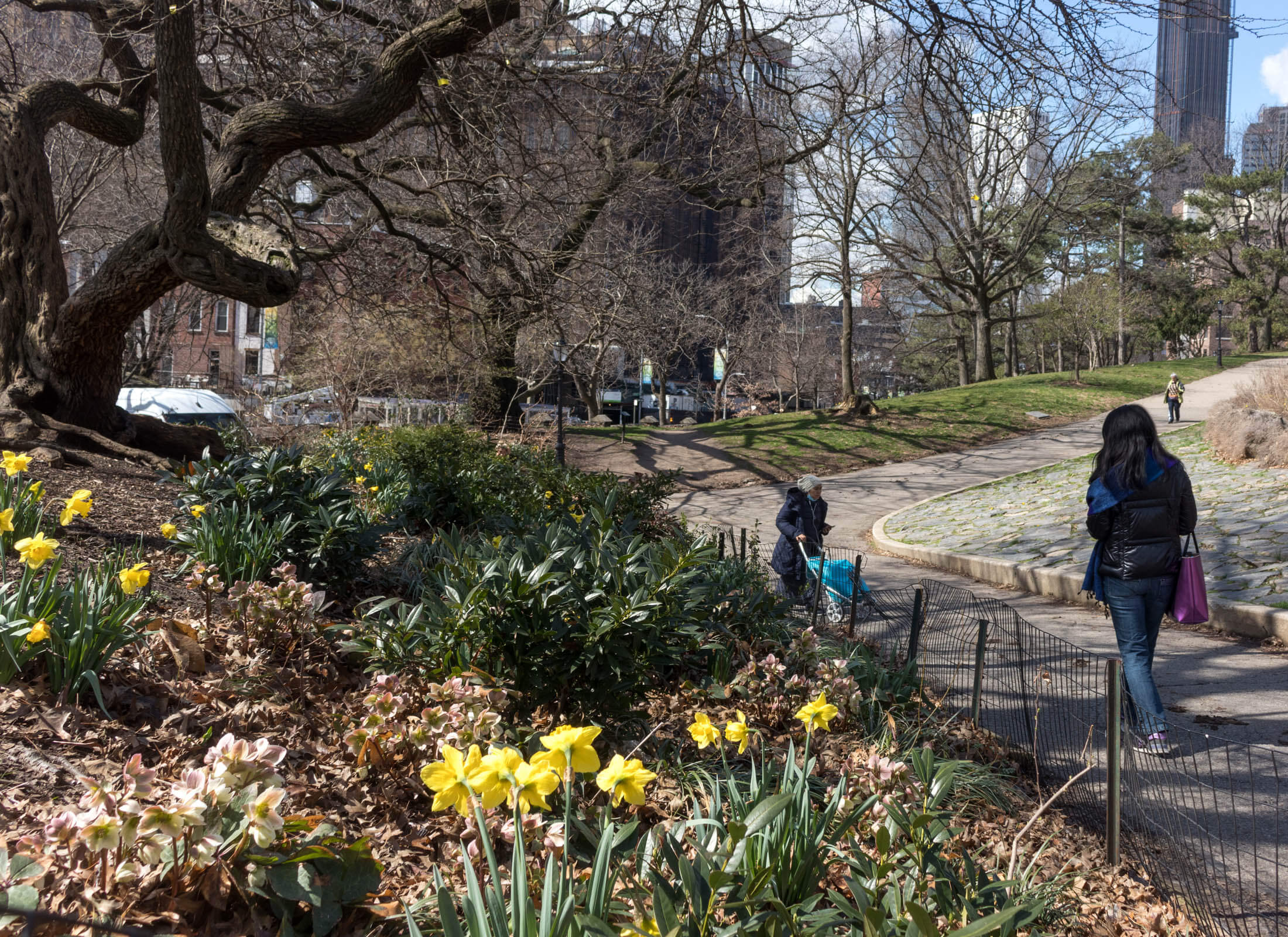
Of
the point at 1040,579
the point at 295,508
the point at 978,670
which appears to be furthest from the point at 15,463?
the point at 1040,579

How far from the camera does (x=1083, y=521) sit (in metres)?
12.3

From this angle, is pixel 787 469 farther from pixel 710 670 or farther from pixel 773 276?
pixel 710 670

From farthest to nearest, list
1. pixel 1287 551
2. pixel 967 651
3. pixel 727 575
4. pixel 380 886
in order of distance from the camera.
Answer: pixel 1287 551 < pixel 967 651 < pixel 727 575 < pixel 380 886

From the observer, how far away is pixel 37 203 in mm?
8195

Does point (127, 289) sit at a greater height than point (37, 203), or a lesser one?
lesser

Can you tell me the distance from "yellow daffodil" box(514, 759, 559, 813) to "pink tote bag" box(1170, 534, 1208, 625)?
176 inches

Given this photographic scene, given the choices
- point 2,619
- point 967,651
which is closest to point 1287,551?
point 967,651

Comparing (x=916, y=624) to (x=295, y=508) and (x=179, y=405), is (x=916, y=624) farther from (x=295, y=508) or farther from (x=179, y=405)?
(x=179, y=405)

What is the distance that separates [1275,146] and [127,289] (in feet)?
208

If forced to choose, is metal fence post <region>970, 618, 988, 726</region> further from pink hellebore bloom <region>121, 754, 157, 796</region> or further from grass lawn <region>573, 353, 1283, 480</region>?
grass lawn <region>573, 353, 1283, 480</region>

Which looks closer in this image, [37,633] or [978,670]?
[37,633]

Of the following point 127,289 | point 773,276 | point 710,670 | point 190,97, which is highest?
point 773,276

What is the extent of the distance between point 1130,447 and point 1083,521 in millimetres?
7948

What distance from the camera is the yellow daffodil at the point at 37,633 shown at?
2.99 m
